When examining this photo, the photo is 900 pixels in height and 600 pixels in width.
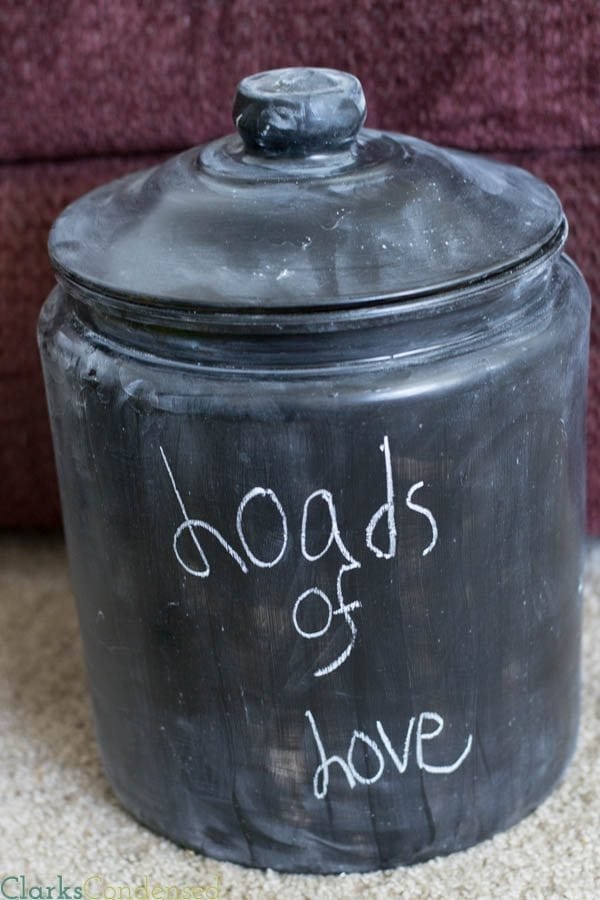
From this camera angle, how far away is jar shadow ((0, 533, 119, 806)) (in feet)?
3.65

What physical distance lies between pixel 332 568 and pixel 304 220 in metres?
0.23

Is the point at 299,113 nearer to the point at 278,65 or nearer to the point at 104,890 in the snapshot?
the point at 278,65

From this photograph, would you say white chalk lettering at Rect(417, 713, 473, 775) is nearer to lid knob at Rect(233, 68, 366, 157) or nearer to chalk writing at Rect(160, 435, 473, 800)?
chalk writing at Rect(160, 435, 473, 800)

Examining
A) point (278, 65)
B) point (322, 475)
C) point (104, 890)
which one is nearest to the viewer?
point (322, 475)

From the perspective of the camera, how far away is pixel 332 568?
0.85 m

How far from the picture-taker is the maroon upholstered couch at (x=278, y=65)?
1.13m

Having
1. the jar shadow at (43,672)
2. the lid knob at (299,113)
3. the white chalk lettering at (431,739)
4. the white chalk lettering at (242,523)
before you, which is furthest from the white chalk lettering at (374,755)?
the lid knob at (299,113)

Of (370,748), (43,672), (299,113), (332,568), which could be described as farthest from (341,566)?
(43,672)

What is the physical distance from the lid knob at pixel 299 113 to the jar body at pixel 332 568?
0.17m

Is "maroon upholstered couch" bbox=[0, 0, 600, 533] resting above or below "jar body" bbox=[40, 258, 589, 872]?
above

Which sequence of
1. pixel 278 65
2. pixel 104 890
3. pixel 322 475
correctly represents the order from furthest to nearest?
pixel 278 65 < pixel 104 890 < pixel 322 475

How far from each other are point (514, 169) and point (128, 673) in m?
0.50

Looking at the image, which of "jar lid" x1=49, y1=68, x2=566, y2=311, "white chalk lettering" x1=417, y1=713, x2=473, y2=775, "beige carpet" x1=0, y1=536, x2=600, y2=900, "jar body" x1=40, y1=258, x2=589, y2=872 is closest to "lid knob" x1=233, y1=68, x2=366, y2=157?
"jar lid" x1=49, y1=68, x2=566, y2=311

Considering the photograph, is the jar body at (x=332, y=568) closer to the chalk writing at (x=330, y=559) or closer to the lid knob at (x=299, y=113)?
the chalk writing at (x=330, y=559)
